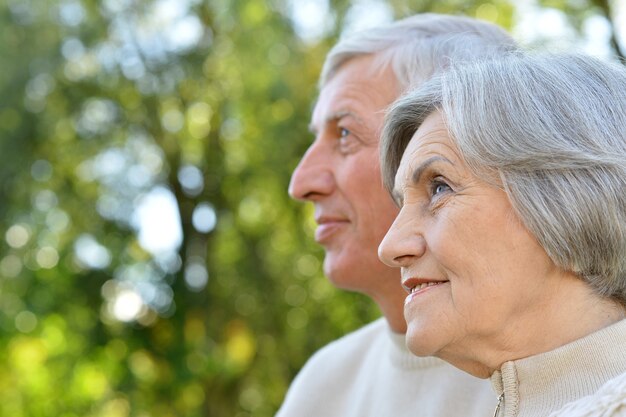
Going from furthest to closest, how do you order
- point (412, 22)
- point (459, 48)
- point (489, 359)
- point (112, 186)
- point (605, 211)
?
point (112, 186) → point (412, 22) → point (459, 48) → point (489, 359) → point (605, 211)

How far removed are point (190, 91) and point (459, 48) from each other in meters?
9.41

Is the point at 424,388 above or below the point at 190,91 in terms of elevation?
above

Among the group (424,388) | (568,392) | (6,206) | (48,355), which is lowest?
(48,355)

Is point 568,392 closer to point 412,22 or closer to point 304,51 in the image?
point 412,22

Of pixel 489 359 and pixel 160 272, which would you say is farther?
pixel 160 272

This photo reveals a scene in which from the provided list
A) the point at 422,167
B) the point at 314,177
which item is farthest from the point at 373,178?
the point at 422,167

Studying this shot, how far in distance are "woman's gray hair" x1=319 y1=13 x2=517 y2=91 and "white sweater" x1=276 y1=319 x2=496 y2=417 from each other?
2.27 ft

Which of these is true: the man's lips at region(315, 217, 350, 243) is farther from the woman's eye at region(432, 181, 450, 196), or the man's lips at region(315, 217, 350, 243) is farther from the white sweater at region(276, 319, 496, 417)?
the woman's eye at region(432, 181, 450, 196)

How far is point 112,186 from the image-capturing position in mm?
11000

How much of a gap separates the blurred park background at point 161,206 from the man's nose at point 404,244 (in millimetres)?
8229

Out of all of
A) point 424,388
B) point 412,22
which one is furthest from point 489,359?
point 412,22

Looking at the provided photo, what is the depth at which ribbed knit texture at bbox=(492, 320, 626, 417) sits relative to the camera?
5.40 ft

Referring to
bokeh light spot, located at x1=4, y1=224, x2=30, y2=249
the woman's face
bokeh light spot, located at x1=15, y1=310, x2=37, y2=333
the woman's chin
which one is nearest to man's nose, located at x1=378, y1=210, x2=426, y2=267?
the woman's face

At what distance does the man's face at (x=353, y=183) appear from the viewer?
2.49m
